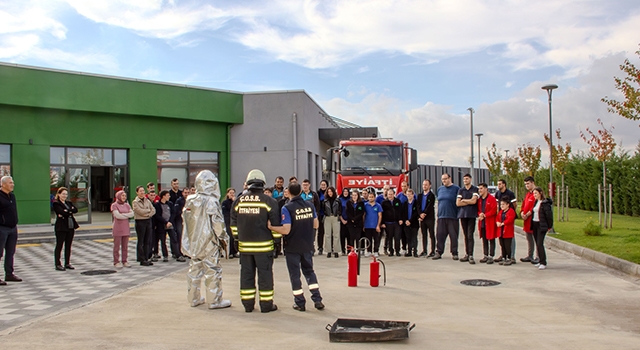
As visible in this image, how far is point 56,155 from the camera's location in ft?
70.1

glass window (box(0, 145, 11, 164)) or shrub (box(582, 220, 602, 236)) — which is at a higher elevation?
glass window (box(0, 145, 11, 164))

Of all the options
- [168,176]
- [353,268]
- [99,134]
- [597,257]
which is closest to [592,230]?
[597,257]

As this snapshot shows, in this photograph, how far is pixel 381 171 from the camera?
58.4 feet

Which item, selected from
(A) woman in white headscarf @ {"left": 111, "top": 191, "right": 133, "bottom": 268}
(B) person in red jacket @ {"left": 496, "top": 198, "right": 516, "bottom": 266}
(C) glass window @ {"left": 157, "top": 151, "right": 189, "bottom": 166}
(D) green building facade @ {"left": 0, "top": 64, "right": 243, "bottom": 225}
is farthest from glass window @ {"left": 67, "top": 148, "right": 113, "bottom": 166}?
(B) person in red jacket @ {"left": 496, "top": 198, "right": 516, "bottom": 266}

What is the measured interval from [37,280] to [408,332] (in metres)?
7.61

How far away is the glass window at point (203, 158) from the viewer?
2505cm

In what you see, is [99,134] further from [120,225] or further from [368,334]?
[368,334]

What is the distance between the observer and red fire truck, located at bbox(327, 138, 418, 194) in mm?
17594

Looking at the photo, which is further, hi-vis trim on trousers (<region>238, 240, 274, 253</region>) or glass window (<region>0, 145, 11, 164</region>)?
glass window (<region>0, 145, 11, 164</region>)

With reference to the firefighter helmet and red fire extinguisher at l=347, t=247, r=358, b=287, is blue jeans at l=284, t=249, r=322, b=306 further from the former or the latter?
red fire extinguisher at l=347, t=247, r=358, b=287

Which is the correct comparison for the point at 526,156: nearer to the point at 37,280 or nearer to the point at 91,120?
the point at 91,120

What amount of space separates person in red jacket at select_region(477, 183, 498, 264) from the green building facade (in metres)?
15.5

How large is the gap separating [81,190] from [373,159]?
11710 millimetres

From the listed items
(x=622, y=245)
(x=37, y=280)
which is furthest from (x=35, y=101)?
(x=622, y=245)
